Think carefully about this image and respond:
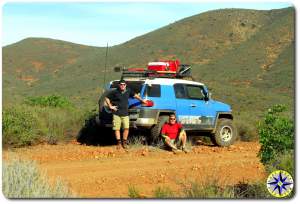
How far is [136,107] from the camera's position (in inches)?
505

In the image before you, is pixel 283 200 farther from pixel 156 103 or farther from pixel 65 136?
pixel 65 136

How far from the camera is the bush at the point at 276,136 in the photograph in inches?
329

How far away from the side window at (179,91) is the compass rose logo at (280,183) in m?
6.01

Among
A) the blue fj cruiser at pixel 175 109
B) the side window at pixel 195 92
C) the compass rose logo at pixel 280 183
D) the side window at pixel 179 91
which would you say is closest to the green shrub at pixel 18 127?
the blue fj cruiser at pixel 175 109

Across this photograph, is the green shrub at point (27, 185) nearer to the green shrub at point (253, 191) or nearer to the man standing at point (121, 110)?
the green shrub at point (253, 191)

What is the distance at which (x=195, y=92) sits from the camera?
13930mm

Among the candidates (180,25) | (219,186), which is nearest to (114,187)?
(219,186)

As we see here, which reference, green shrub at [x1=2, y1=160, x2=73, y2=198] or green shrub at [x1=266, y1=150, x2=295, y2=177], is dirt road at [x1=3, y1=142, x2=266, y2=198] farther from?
green shrub at [x1=2, y1=160, x2=73, y2=198]

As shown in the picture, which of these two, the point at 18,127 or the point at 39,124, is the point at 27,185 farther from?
the point at 39,124

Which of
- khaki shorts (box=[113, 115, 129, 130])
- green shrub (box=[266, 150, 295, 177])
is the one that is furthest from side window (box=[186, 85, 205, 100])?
green shrub (box=[266, 150, 295, 177])

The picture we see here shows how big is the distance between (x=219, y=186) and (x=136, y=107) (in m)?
5.52

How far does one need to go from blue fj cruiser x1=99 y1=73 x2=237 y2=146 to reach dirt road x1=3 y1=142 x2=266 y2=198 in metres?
0.62

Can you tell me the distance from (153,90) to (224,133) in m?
2.51

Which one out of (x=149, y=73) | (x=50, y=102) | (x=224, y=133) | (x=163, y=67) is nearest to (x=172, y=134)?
(x=149, y=73)
